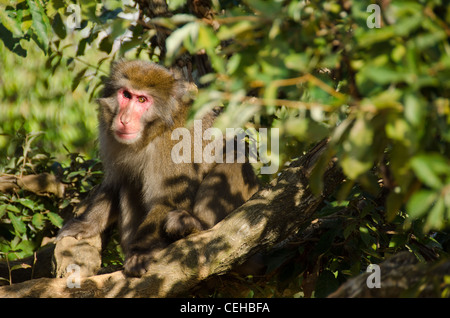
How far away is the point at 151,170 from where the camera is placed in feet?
14.4

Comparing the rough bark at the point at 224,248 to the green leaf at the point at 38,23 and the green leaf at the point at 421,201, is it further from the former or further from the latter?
the green leaf at the point at 421,201

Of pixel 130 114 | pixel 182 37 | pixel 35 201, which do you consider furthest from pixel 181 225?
pixel 182 37

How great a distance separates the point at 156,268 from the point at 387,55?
2220 millimetres

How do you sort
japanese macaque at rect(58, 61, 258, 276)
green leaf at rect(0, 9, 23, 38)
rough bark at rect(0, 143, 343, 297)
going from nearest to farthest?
rough bark at rect(0, 143, 343, 297), green leaf at rect(0, 9, 23, 38), japanese macaque at rect(58, 61, 258, 276)

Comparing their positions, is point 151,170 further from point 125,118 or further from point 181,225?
point 181,225

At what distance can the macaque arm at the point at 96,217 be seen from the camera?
447 centimetres

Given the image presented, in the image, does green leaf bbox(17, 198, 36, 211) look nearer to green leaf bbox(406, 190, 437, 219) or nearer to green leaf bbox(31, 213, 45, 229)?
green leaf bbox(31, 213, 45, 229)

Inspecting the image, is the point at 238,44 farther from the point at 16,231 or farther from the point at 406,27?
the point at 16,231

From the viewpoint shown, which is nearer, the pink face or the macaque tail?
the macaque tail

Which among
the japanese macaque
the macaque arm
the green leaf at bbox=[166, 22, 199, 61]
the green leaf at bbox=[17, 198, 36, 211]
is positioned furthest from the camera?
the green leaf at bbox=[17, 198, 36, 211]

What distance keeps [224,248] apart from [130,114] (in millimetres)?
1385

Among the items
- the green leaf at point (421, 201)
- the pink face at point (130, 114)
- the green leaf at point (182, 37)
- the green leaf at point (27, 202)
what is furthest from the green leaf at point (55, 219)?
the green leaf at point (421, 201)

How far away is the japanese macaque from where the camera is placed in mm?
4188

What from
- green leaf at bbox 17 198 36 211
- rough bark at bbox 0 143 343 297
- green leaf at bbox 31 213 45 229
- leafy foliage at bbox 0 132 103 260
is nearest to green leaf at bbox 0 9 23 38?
rough bark at bbox 0 143 343 297
